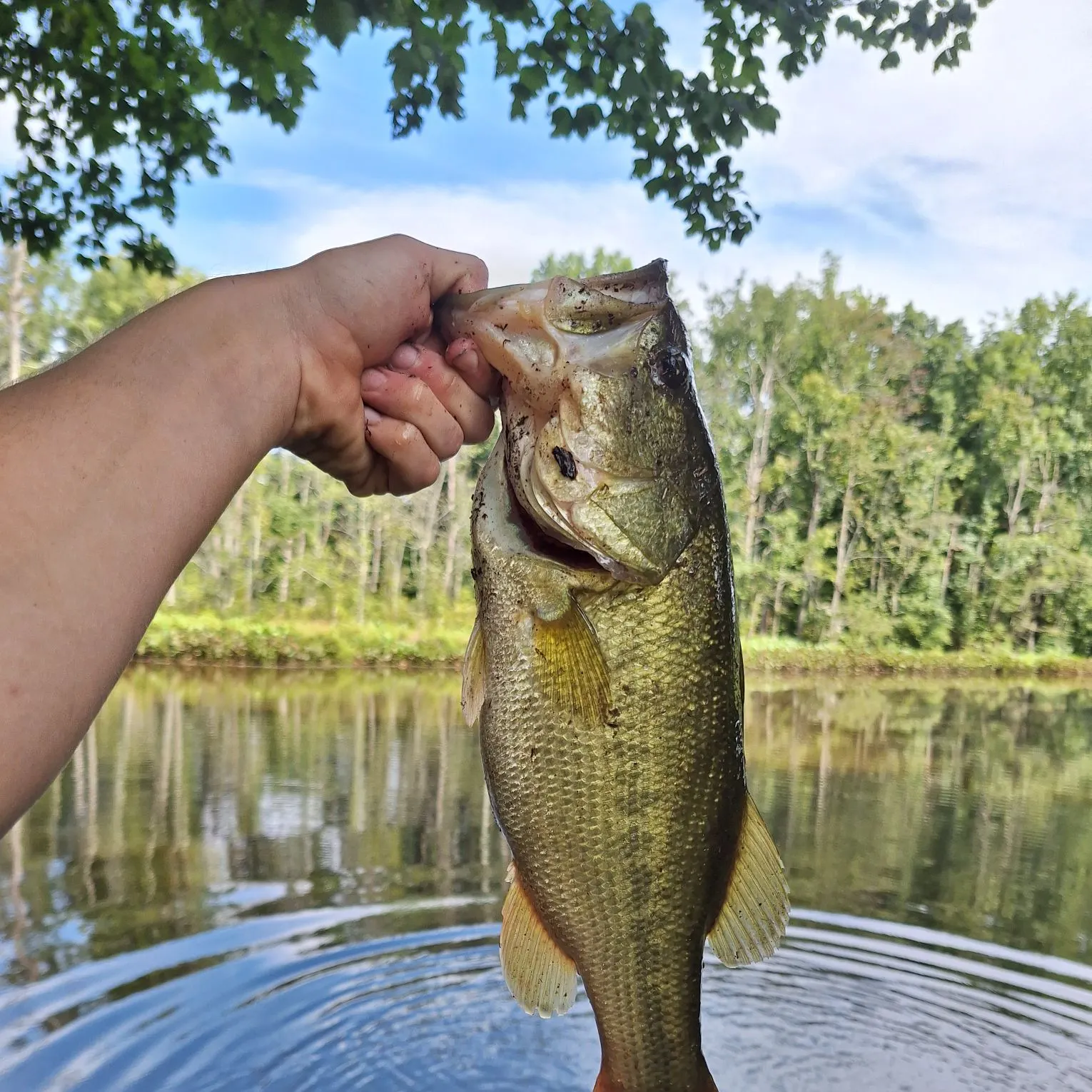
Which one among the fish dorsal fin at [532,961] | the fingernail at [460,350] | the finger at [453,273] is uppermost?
the finger at [453,273]

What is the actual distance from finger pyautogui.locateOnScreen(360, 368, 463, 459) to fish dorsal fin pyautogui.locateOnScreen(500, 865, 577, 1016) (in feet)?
2.91

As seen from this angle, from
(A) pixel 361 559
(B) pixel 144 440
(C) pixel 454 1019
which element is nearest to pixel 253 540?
(A) pixel 361 559

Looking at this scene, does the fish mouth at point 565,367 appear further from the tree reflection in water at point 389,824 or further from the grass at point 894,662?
the grass at point 894,662

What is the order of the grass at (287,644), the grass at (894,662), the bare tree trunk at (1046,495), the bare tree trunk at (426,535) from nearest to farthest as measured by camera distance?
the grass at (287,644), the grass at (894,662), the bare tree trunk at (426,535), the bare tree trunk at (1046,495)

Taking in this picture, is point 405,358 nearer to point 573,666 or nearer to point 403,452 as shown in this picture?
point 403,452

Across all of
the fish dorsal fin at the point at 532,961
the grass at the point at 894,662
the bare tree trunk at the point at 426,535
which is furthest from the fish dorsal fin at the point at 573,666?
the bare tree trunk at the point at 426,535

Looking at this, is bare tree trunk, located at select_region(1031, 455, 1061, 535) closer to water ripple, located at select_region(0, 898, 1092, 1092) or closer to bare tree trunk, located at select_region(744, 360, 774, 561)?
bare tree trunk, located at select_region(744, 360, 774, 561)

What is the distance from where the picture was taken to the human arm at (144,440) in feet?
4.03

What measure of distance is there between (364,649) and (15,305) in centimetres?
1187

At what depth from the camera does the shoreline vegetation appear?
20.4 metres

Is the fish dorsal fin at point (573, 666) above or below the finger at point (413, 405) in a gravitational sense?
below

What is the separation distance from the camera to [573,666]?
1802mm

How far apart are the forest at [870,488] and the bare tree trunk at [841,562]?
0.10 metres

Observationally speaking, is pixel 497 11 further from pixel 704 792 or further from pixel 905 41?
pixel 704 792
